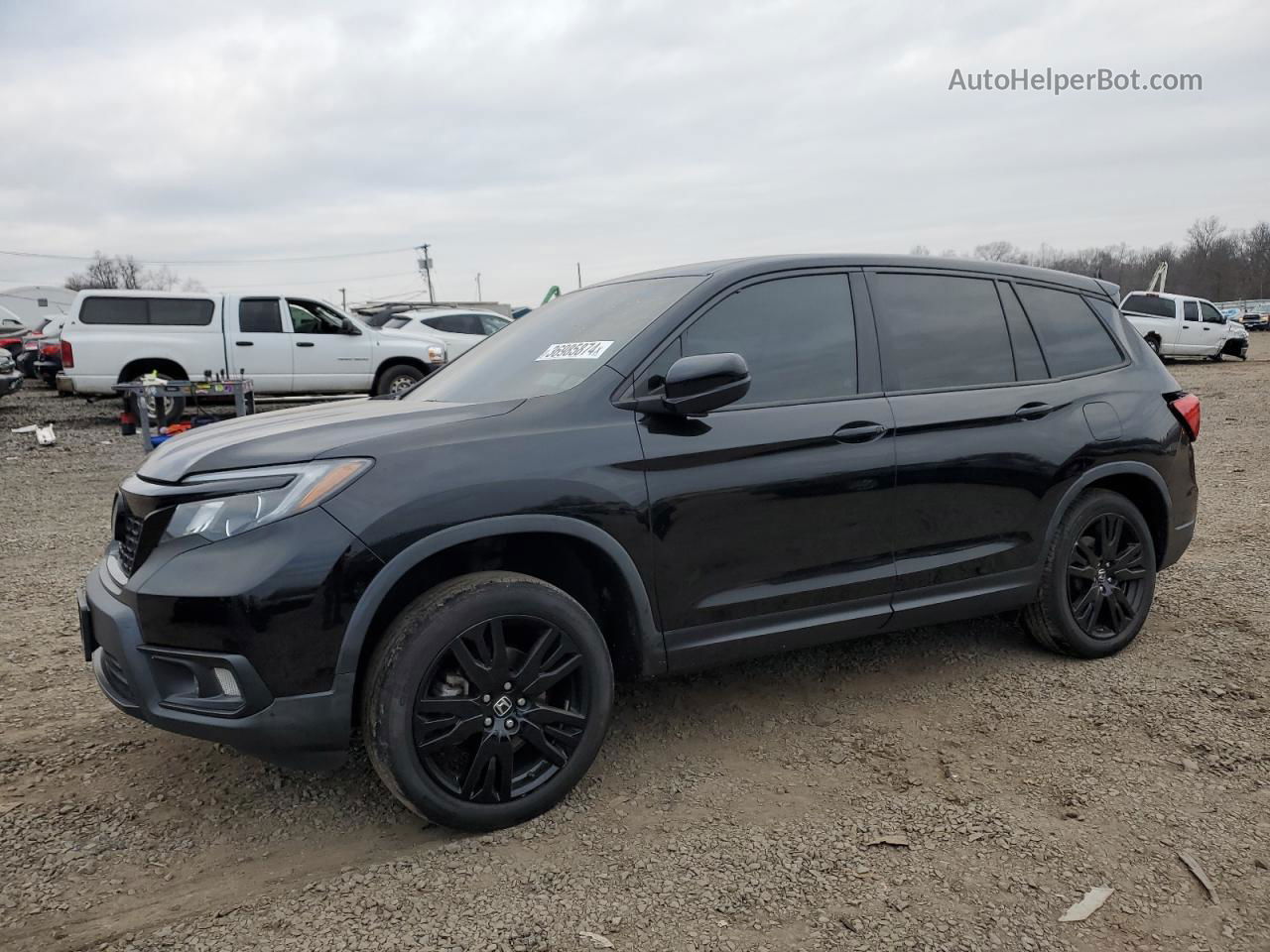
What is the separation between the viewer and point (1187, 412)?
4.09 m

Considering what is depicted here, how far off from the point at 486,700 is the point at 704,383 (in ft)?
3.76

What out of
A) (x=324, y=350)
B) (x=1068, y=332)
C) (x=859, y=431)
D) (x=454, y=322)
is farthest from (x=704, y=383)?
(x=454, y=322)

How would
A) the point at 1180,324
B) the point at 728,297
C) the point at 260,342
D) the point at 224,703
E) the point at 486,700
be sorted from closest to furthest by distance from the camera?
the point at 224,703, the point at 486,700, the point at 728,297, the point at 260,342, the point at 1180,324

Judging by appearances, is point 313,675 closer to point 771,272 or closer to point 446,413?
point 446,413

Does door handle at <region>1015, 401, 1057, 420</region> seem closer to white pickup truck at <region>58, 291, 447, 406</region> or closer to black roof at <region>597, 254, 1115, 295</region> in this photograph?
black roof at <region>597, 254, 1115, 295</region>

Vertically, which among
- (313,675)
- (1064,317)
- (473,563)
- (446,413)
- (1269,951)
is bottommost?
(1269,951)

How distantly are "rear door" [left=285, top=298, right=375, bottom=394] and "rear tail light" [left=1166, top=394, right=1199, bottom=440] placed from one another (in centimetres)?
1140

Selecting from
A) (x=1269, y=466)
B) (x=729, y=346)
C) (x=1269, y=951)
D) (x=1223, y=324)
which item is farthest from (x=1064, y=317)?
(x=1223, y=324)

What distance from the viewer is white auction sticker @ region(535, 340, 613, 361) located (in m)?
3.12

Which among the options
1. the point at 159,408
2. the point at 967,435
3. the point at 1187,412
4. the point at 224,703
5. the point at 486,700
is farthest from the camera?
the point at 159,408

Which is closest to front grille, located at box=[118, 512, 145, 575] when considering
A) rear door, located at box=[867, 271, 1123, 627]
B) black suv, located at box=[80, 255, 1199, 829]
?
black suv, located at box=[80, 255, 1199, 829]

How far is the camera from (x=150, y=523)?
257 cm

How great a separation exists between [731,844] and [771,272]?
195 cm

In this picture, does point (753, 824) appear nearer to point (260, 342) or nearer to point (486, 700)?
point (486, 700)
